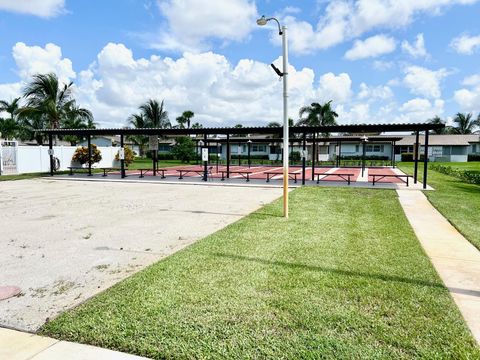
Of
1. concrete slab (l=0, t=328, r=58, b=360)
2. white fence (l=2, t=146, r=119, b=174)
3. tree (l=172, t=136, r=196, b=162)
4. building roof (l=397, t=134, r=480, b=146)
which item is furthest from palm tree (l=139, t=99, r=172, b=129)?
concrete slab (l=0, t=328, r=58, b=360)

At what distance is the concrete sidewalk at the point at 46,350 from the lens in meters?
2.96

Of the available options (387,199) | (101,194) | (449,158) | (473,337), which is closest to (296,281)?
(473,337)

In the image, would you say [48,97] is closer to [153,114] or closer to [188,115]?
[153,114]

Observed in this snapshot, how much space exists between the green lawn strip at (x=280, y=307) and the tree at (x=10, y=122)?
40.6 meters

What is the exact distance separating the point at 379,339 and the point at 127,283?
2.90m

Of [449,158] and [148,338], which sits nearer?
[148,338]

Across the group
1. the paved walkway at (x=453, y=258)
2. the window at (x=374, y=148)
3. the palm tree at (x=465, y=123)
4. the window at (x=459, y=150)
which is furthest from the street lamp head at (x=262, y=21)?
the palm tree at (x=465, y=123)

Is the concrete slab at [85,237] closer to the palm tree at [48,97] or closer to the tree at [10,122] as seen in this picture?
the palm tree at [48,97]

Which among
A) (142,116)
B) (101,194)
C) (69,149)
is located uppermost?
(142,116)

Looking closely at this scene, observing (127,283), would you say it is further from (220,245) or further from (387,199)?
(387,199)

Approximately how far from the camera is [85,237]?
7.04 meters

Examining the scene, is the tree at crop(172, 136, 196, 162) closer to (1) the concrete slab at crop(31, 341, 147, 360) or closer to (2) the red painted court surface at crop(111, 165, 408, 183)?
(2) the red painted court surface at crop(111, 165, 408, 183)

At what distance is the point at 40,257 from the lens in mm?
5746

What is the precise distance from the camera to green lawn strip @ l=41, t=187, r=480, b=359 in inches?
121
